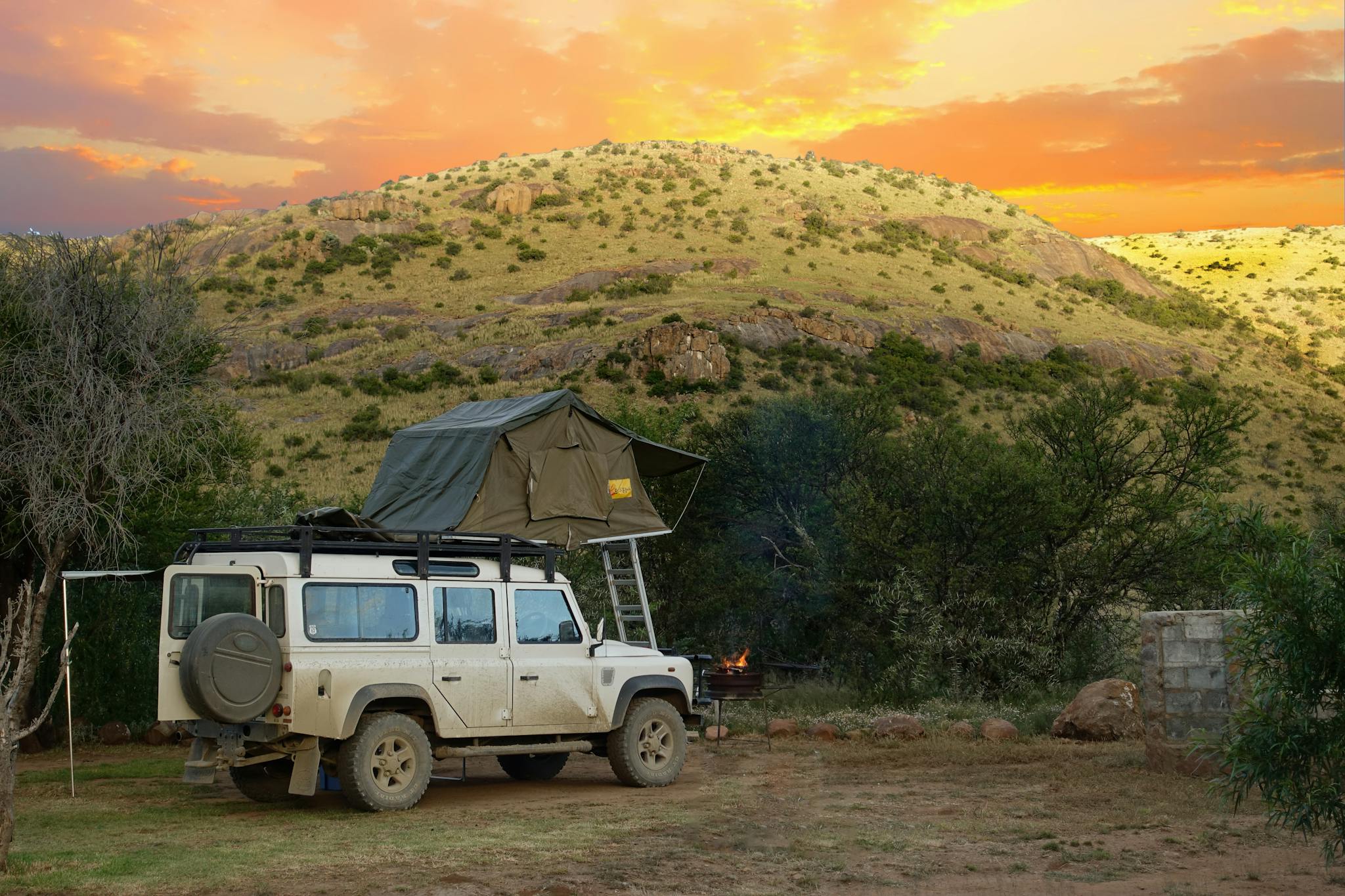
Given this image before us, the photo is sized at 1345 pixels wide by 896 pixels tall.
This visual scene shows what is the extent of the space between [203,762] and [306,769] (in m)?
0.95

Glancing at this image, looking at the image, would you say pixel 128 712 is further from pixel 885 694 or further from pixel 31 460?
pixel 885 694

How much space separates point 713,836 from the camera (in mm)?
9648

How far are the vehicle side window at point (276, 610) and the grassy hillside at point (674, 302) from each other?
28.5 meters

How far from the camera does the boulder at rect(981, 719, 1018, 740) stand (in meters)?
15.2

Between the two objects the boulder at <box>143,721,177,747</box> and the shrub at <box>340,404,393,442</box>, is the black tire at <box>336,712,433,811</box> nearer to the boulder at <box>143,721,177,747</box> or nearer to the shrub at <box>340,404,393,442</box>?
the boulder at <box>143,721,177,747</box>

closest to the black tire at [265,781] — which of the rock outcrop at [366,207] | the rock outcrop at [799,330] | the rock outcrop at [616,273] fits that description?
the rock outcrop at [799,330]

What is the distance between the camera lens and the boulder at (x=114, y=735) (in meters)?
16.9

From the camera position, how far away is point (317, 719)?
10438 millimetres

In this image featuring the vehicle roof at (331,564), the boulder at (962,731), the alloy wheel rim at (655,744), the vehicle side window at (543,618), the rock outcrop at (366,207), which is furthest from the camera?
the rock outcrop at (366,207)

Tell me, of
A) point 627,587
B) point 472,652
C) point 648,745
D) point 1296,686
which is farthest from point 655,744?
point 627,587

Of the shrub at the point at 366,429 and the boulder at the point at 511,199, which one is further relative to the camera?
the boulder at the point at 511,199

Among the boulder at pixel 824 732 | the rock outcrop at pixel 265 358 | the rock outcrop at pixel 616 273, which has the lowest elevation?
the boulder at pixel 824 732

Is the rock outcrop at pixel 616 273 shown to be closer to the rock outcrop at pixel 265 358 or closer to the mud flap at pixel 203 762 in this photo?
the rock outcrop at pixel 265 358

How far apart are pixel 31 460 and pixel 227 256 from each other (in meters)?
70.6
